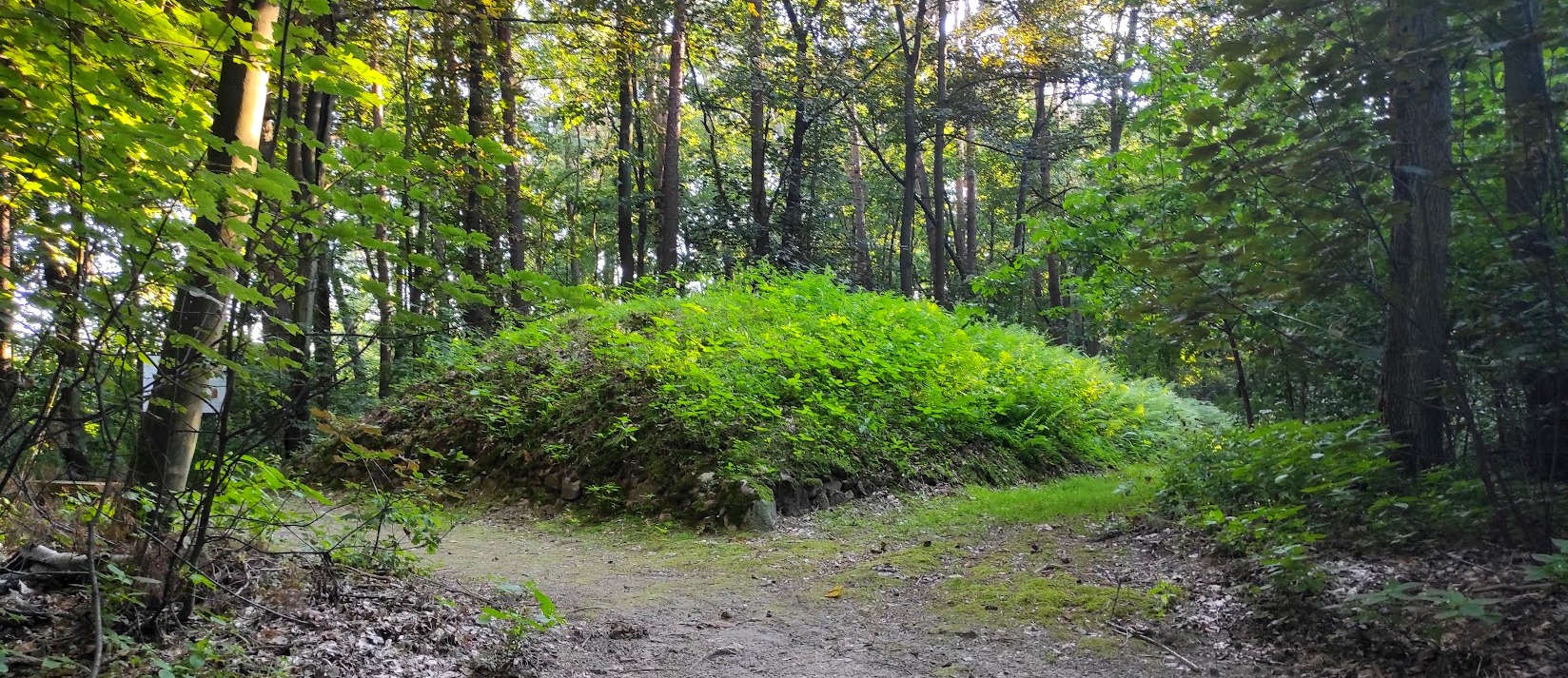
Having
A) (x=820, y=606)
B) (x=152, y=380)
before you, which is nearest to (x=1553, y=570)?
(x=820, y=606)

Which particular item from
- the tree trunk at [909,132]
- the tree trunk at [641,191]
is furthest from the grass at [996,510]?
the tree trunk at [641,191]

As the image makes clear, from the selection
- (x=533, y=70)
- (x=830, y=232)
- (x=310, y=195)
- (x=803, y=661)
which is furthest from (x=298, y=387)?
(x=830, y=232)

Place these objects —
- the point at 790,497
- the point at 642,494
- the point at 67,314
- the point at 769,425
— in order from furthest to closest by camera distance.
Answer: the point at 769,425
the point at 642,494
the point at 790,497
the point at 67,314

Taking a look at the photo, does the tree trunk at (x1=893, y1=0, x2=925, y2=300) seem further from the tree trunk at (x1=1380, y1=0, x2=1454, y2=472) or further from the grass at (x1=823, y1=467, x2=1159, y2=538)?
the tree trunk at (x1=1380, y1=0, x2=1454, y2=472)

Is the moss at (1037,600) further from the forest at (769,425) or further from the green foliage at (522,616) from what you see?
the green foliage at (522,616)

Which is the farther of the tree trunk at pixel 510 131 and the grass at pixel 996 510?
the tree trunk at pixel 510 131

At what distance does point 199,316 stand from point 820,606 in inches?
138

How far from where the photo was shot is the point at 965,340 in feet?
37.2

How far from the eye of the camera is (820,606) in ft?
15.7

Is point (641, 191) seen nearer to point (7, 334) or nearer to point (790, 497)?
point (790, 497)

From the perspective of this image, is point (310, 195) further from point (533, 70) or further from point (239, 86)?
point (533, 70)

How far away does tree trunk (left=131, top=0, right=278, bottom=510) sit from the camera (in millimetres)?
2833

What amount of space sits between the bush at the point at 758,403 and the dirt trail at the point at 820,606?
108 centimetres

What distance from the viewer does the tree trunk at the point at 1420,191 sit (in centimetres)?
321
